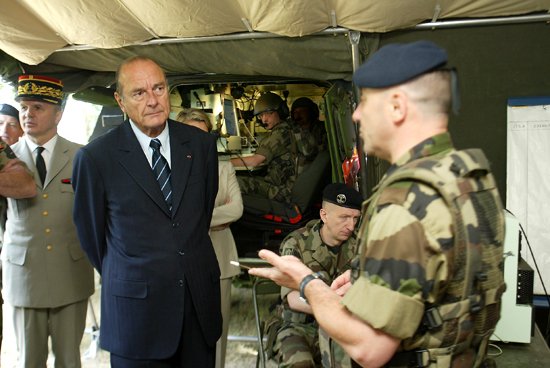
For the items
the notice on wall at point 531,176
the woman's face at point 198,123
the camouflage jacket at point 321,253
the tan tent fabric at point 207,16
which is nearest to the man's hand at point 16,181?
the woman's face at point 198,123

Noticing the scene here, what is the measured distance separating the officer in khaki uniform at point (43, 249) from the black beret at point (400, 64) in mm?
2042

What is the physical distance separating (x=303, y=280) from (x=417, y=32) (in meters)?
2.63

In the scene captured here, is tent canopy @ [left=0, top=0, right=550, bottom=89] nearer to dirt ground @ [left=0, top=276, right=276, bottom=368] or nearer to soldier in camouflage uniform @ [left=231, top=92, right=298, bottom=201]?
soldier in camouflage uniform @ [left=231, top=92, right=298, bottom=201]

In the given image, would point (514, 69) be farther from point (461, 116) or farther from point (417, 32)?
point (417, 32)

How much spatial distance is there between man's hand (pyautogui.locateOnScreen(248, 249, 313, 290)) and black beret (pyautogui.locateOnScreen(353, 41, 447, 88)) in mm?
540

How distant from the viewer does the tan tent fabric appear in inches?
117

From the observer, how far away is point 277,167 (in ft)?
15.8

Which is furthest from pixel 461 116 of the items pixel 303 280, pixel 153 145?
pixel 303 280

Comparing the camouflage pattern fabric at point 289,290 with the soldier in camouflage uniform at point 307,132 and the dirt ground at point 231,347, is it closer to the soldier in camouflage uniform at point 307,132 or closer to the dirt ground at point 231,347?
the dirt ground at point 231,347

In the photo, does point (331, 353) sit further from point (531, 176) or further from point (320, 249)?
point (531, 176)

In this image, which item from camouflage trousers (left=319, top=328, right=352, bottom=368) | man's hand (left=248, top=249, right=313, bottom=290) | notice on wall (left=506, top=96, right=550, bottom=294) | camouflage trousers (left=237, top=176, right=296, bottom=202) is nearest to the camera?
man's hand (left=248, top=249, right=313, bottom=290)

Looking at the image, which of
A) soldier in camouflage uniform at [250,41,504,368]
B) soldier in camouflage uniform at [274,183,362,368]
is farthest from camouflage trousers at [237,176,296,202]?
soldier in camouflage uniform at [250,41,504,368]

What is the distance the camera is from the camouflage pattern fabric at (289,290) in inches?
103

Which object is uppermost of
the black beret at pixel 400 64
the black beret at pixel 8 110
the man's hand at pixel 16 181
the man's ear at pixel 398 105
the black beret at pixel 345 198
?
the black beret at pixel 8 110
